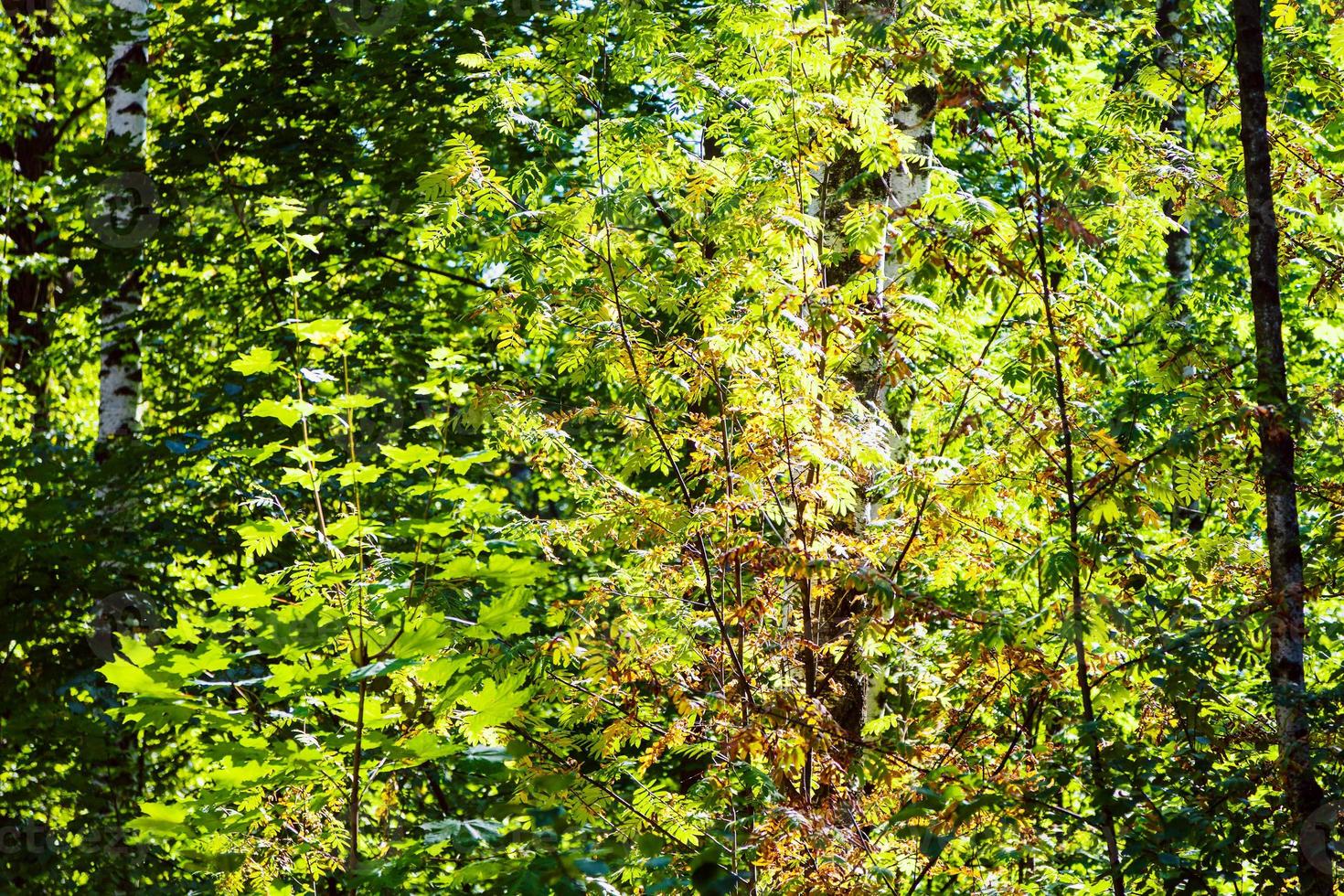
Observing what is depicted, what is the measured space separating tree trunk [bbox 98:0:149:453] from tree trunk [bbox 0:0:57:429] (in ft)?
2.66

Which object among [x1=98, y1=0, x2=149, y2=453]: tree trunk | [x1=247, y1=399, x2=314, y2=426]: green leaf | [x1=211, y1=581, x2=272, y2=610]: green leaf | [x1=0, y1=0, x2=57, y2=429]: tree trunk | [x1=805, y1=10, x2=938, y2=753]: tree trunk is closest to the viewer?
[x1=211, y1=581, x2=272, y2=610]: green leaf

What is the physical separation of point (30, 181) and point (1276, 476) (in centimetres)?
930

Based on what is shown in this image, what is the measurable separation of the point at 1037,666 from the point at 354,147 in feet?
20.0

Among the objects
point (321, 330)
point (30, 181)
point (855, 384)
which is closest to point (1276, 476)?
point (855, 384)

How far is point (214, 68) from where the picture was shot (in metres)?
8.18

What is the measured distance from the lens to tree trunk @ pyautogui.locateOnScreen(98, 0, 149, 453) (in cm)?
786

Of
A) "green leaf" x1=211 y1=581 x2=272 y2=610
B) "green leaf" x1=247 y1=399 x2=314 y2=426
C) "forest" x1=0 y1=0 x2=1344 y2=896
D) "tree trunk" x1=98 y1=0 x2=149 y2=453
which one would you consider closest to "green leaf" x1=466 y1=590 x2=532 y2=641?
"forest" x1=0 y1=0 x2=1344 y2=896

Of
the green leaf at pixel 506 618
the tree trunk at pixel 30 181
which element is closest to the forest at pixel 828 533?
the green leaf at pixel 506 618

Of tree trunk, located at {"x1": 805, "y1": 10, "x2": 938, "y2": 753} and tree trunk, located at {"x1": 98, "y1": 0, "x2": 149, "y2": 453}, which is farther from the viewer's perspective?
tree trunk, located at {"x1": 98, "y1": 0, "x2": 149, "y2": 453}

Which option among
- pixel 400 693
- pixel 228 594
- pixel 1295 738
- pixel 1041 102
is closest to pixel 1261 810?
pixel 1295 738

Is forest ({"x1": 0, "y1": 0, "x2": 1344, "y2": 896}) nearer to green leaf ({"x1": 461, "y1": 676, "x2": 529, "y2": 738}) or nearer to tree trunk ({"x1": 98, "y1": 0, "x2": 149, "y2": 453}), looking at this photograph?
green leaf ({"x1": 461, "y1": 676, "x2": 529, "y2": 738})

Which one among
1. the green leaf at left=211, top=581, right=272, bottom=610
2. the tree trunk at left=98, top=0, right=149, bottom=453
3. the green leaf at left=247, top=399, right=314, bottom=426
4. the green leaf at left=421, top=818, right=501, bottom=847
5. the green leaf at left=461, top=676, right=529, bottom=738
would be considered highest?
the tree trunk at left=98, top=0, right=149, bottom=453

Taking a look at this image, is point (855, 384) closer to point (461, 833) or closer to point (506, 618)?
point (506, 618)

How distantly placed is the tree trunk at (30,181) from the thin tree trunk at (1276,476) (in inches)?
309
